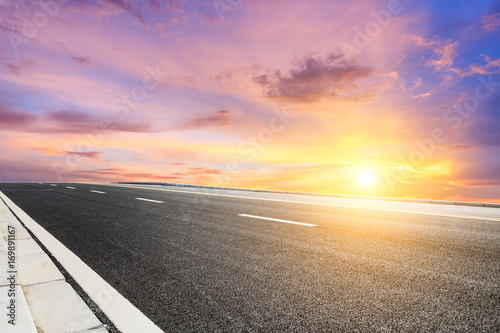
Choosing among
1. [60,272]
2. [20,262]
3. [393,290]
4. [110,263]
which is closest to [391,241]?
[393,290]

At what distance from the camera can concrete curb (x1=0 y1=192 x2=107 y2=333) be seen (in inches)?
90.4

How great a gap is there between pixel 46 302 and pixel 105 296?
0.48 metres

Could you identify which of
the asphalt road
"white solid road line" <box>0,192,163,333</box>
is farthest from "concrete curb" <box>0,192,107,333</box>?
the asphalt road

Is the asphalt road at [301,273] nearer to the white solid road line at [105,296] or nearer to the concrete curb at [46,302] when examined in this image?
the white solid road line at [105,296]

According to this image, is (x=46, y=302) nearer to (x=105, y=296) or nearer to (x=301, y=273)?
(x=105, y=296)

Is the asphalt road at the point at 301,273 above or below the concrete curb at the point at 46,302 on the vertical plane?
above

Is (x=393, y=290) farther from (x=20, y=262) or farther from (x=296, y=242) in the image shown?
(x=20, y=262)

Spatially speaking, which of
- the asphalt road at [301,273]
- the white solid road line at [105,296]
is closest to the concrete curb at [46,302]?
the white solid road line at [105,296]

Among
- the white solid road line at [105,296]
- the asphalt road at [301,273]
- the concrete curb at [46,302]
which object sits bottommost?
the concrete curb at [46,302]

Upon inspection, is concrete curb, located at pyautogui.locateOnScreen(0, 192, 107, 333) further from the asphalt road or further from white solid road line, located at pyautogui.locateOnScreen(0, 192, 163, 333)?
the asphalt road

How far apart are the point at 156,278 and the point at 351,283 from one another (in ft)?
6.73

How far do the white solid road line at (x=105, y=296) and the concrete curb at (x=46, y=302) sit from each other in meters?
0.12

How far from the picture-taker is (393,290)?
2910 millimetres

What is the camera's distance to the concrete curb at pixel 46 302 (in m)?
2.29
